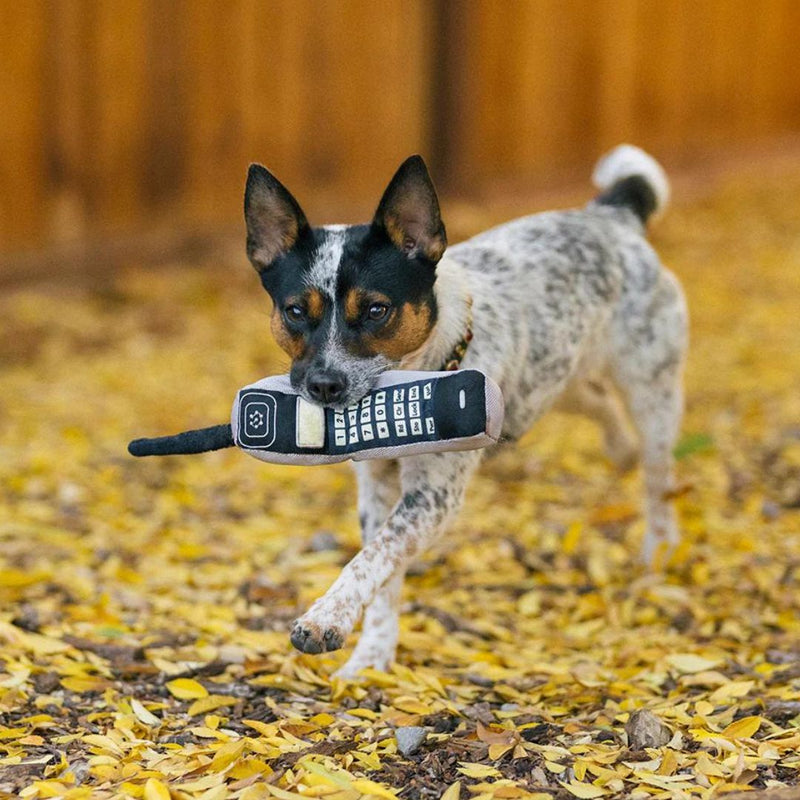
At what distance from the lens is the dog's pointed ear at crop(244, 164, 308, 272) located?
12.6ft

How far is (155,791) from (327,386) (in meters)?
1.14

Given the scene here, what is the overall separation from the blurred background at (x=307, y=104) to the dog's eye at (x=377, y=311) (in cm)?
548

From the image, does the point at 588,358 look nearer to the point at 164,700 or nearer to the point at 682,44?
the point at 164,700

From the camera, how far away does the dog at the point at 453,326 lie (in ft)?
12.0

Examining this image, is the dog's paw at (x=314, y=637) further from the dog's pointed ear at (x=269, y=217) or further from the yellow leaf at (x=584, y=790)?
the dog's pointed ear at (x=269, y=217)

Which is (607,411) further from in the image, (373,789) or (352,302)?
(373,789)

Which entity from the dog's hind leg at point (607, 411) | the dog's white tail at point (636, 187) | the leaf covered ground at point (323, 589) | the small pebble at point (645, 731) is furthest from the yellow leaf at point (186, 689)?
the dog's white tail at point (636, 187)

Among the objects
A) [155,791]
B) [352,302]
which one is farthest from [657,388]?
[155,791]

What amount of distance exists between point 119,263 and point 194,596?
483 cm

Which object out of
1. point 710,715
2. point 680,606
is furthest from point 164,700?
point 680,606

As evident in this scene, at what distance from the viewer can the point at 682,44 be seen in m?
12.9

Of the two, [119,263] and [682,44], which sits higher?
[682,44]

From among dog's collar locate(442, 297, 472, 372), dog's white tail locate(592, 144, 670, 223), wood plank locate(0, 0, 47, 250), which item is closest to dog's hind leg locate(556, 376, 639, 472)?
dog's white tail locate(592, 144, 670, 223)

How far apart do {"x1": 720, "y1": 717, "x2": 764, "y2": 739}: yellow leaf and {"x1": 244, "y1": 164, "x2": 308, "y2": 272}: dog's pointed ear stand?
1.86 m
